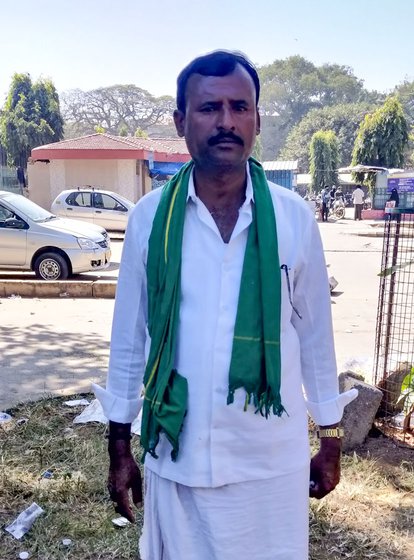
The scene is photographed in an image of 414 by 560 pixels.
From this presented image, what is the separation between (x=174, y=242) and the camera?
161 cm

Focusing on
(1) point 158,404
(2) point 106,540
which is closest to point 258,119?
(1) point 158,404

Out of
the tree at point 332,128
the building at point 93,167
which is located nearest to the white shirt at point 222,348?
the building at point 93,167

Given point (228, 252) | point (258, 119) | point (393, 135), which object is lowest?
point (228, 252)

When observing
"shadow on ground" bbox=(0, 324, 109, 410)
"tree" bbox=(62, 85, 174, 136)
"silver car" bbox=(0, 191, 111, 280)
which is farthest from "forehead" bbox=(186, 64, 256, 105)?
"tree" bbox=(62, 85, 174, 136)

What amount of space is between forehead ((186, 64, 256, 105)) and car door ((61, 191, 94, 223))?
14.3 meters

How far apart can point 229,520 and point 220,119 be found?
112 centimetres

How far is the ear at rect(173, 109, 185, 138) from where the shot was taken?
1784 mm

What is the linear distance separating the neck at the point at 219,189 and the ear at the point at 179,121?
158 millimetres

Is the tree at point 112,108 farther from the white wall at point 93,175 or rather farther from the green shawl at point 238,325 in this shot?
the green shawl at point 238,325

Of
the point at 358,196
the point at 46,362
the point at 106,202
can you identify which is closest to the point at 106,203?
the point at 106,202

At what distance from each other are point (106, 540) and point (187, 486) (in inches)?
53.3

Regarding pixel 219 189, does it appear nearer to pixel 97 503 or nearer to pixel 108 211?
pixel 97 503

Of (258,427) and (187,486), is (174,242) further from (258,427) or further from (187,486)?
(187,486)

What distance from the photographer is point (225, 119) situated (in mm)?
1654
